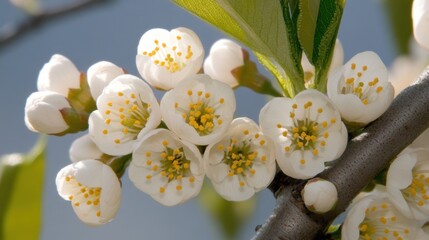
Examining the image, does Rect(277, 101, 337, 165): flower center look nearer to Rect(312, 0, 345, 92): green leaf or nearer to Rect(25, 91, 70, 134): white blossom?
Rect(312, 0, 345, 92): green leaf

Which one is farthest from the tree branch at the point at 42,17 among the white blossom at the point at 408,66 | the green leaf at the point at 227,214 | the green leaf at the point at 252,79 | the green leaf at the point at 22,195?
the green leaf at the point at 252,79

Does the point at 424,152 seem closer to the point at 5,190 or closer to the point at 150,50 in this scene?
the point at 150,50

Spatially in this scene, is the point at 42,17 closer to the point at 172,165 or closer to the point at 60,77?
the point at 60,77

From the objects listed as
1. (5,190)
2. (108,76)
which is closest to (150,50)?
(108,76)

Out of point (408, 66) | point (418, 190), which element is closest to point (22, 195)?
point (418, 190)

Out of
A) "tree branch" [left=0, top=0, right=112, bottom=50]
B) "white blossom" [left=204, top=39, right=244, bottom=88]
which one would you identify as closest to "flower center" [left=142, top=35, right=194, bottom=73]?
"white blossom" [left=204, top=39, right=244, bottom=88]

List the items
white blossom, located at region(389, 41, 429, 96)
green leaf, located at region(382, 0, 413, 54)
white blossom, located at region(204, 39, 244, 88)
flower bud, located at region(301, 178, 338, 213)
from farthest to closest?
green leaf, located at region(382, 0, 413, 54) < white blossom, located at region(389, 41, 429, 96) < white blossom, located at region(204, 39, 244, 88) < flower bud, located at region(301, 178, 338, 213)
